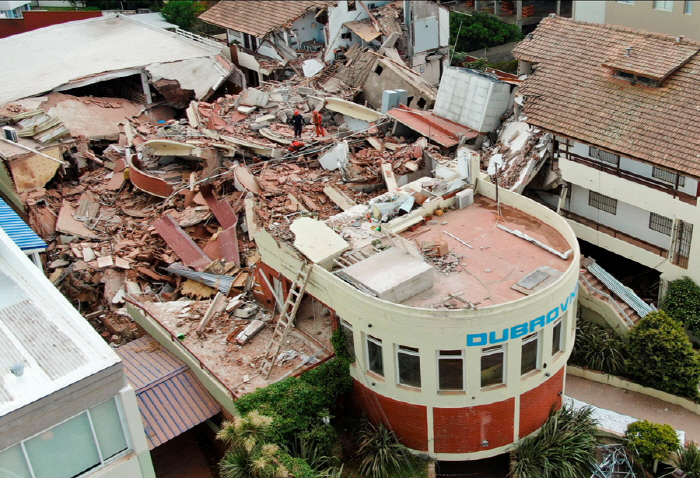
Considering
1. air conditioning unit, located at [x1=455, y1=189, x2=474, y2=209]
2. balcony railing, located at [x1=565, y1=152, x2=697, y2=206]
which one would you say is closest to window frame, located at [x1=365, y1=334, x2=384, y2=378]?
air conditioning unit, located at [x1=455, y1=189, x2=474, y2=209]

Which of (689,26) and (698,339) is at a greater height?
(689,26)

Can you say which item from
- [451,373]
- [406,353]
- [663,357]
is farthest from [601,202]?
[406,353]

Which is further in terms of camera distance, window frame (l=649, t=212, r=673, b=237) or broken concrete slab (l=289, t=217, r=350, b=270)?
window frame (l=649, t=212, r=673, b=237)

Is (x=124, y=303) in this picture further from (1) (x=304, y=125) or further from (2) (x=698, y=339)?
(2) (x=698, y=339)

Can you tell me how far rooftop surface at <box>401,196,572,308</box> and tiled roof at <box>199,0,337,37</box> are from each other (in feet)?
85.6

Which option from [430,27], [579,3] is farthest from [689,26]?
[430,27]

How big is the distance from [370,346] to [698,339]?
14.6m

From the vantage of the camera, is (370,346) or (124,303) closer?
(370,346)

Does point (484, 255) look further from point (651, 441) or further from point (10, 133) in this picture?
point (10, 133)

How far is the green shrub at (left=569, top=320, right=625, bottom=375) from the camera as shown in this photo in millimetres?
29344

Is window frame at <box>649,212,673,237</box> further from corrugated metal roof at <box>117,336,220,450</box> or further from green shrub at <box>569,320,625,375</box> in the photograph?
corrugated metal roof at <box>117,336,220,450</box>

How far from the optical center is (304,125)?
135ft

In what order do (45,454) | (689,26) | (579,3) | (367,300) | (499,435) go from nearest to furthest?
(45,454) < (367,300) < (499,435) < (689,26) < (579,3)

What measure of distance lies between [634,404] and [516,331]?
9.16m
